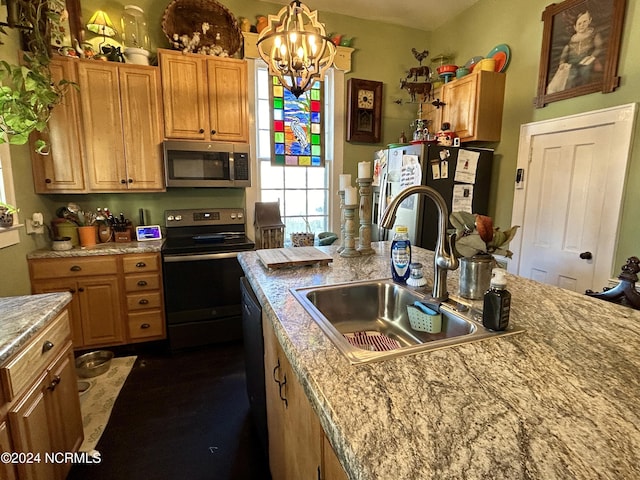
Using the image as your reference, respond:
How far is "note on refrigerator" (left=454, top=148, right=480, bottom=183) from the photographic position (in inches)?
115

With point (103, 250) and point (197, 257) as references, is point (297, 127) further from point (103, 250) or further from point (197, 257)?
point (103, 250)

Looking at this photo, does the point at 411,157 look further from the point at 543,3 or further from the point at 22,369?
the point at 22,369

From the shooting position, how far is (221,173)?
2965 millimetres

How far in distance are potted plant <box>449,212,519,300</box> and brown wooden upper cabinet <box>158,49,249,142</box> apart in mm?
2299

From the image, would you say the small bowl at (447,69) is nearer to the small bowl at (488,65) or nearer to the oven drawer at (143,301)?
the small bowl at (488,65)

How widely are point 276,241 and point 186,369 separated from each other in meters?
1.37

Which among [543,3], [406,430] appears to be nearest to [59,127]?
[406,430]

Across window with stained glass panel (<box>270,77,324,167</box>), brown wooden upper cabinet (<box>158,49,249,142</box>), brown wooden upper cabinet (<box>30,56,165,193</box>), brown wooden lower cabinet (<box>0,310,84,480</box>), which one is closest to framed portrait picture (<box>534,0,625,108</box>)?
window with stained glass panel (<box>270,77,324,167</box>)

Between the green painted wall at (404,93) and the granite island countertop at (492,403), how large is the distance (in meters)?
1.88

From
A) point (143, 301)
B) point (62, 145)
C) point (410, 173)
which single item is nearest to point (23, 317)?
point (143, 301)

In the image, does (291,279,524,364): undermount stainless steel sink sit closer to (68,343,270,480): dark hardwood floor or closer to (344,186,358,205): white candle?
(344,186,358,205): white candle

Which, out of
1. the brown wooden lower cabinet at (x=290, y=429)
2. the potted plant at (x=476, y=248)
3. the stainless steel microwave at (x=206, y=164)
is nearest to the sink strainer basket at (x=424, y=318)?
the potted plant at (x=476, y=248)

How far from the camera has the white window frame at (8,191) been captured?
211 centimetres

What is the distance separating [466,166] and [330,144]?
1416 millimetres
